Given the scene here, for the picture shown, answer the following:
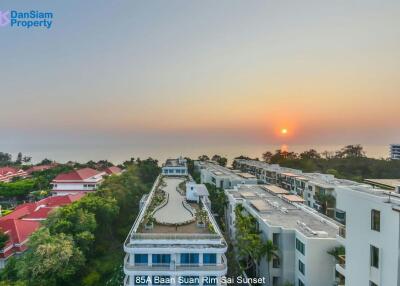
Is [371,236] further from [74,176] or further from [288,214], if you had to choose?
[74,176]

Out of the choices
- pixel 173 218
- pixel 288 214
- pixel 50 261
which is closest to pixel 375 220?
pixel 288 214

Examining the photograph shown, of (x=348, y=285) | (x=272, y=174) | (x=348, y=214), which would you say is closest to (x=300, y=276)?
(x=348, y=285)

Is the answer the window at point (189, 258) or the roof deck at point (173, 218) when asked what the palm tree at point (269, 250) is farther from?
the window at point (189, 258)

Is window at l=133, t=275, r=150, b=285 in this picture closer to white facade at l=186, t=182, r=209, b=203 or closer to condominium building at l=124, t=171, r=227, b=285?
condominium building at l=124, t=171, r=227, b=285

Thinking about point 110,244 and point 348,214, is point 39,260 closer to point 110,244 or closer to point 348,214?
point 110,244

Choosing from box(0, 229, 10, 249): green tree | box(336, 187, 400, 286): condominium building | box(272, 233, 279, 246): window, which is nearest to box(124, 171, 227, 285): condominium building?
box(272, 233, 279, 246): window
